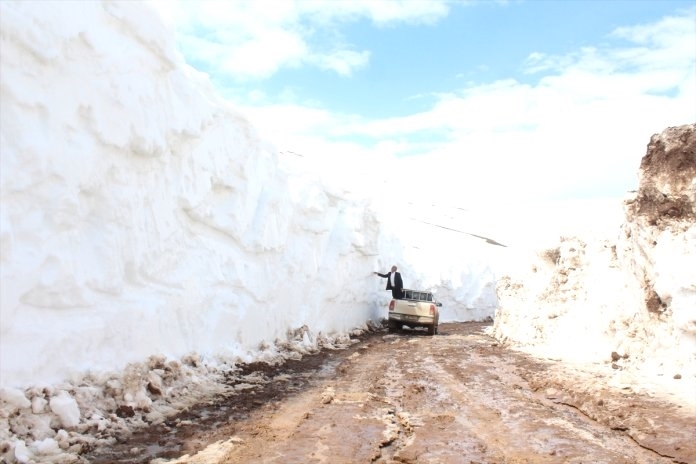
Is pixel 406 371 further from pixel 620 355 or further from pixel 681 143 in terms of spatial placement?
pixel 681 143

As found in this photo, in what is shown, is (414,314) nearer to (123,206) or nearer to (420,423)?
(420,423)

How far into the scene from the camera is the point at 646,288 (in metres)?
9.59

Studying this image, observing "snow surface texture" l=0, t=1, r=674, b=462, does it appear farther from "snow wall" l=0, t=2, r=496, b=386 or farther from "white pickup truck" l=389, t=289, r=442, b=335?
"white pickup truck" l=389, t=289, r=442, b=335

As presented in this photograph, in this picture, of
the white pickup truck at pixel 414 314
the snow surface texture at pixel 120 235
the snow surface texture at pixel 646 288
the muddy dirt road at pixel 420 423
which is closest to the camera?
A: the muddy dirt road at pixel 420 423

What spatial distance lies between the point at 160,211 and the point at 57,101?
2.53 m

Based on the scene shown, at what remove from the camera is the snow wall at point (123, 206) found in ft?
20.5

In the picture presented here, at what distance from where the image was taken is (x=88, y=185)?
23.9 ft

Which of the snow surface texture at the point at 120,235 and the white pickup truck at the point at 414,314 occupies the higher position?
the snow surface texture at the point at 120,235

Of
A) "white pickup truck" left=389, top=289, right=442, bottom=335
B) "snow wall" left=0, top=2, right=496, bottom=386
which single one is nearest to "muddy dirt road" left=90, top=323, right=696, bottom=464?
"snow wall" left=0, top=2, right=496, bottom=386

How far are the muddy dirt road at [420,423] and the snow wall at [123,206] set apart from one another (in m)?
1.46

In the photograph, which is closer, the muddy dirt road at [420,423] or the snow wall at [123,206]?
the muddy dirt road at [420,423]

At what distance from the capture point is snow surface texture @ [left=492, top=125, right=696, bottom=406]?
27.6ft

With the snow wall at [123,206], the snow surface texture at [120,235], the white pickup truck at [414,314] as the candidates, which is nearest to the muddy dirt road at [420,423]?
the snow surface texture at [120,235]

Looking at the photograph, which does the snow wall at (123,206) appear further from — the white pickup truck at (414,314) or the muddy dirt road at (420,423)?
the white pickup truck at (414,314)
